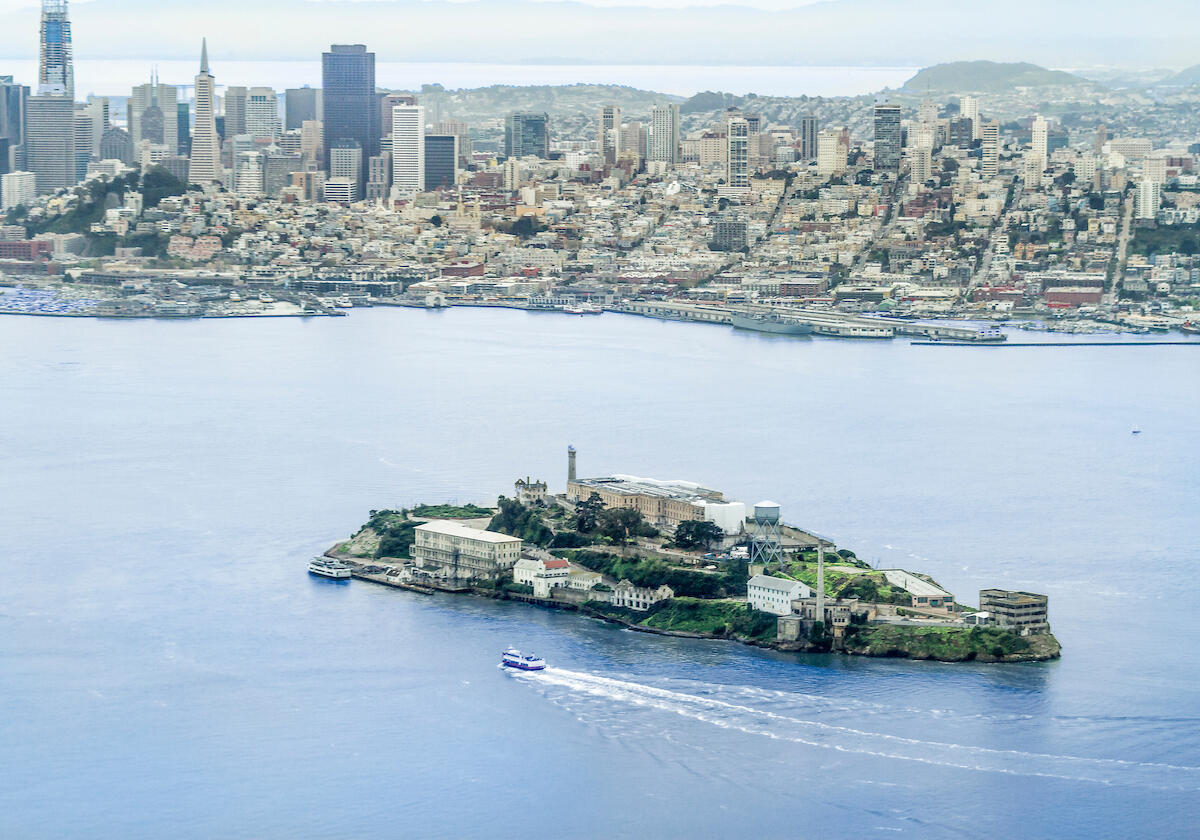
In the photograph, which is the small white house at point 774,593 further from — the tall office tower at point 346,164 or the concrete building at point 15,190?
the tall office tower at point 346,164

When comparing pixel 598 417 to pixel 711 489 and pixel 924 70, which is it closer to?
pixel 711 489

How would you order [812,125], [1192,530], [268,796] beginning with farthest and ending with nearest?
[812,125], [1192,530], [268,796]

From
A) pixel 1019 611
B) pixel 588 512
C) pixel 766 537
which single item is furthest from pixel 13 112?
pixel 1019 611

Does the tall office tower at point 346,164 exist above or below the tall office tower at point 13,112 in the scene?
below

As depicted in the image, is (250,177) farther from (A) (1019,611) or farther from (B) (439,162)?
(A) (1019,611)

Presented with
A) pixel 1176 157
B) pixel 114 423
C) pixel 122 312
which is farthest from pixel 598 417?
pixel 1176 157

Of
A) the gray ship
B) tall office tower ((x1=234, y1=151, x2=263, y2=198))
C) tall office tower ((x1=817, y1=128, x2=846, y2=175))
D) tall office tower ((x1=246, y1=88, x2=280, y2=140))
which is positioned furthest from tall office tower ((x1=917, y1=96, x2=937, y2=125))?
tall office tower ((x1=246, y1=88, x2=280, y2=140))

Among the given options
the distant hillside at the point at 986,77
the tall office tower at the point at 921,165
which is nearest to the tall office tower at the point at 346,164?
the tall office tower at the point at 921,165
